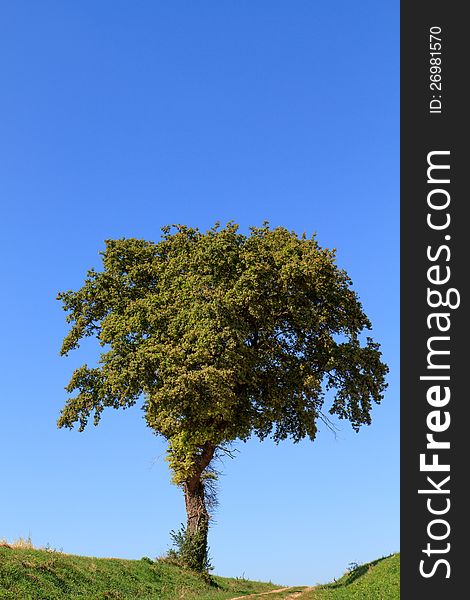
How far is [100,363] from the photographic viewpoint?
36844 millimetres

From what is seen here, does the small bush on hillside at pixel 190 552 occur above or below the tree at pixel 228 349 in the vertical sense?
below

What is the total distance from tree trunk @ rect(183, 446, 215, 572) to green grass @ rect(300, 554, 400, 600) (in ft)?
21.5

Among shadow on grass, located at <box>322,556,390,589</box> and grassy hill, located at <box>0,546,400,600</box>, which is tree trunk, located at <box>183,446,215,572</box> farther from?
shadow on grass, located at <box>322,556,390,589</box>

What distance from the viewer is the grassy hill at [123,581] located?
24594 millimetres

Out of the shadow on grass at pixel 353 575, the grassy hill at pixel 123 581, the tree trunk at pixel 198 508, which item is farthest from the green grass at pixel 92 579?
the shadow on grass at pixel 353 575

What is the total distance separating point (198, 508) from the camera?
123 feet

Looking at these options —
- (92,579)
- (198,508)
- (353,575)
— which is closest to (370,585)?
(353,575)

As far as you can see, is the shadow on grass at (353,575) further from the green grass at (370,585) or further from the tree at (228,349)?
the tree at (228,349)

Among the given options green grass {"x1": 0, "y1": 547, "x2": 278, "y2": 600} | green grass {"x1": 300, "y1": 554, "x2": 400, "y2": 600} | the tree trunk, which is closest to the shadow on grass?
green grass {"x1": 300, "y1": 554, "x2": 400, "y2": 600}

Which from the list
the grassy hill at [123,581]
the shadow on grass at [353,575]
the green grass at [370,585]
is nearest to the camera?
the grassy hill at [123,581]

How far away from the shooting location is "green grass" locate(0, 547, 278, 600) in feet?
79.7

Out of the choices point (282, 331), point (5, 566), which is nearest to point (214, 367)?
point (282, 331)

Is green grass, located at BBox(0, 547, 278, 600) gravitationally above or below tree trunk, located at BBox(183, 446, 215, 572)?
below

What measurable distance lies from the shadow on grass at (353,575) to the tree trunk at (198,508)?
6425mm
